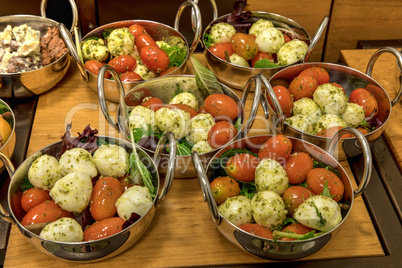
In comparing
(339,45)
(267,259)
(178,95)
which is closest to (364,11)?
(339,45)

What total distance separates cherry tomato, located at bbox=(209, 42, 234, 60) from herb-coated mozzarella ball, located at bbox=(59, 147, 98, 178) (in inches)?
29.7

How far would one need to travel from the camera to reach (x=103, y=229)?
1.21 meters

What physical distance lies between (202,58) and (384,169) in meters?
0.93

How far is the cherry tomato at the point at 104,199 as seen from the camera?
4.09 ft

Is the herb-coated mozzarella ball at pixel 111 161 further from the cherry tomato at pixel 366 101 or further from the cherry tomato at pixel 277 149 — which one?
the cherry tomato at pixel 366 101

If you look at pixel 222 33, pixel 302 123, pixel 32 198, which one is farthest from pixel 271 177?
pixel 222 33

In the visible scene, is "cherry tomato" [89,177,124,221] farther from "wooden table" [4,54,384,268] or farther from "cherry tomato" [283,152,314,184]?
"cherry tomato" [283,152,314,184]

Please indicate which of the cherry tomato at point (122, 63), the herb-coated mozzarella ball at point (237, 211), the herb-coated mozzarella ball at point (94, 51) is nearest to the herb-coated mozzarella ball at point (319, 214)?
the herb-coated mozzarella ball at point (237, 211)

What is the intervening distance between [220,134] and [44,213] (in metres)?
0.58

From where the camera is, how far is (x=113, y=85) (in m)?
1.66

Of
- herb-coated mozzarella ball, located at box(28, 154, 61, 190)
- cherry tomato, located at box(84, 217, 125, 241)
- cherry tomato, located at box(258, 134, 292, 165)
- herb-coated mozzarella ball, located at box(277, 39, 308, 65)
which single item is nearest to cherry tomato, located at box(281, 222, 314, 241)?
cherry tomato, located at box(258, 134, 292, 165)

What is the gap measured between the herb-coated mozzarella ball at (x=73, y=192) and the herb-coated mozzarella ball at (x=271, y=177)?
0.50 metres

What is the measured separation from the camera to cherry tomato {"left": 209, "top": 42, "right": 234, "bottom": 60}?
72.3 inches

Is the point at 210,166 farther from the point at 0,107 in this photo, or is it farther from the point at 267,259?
the point at 0,107
